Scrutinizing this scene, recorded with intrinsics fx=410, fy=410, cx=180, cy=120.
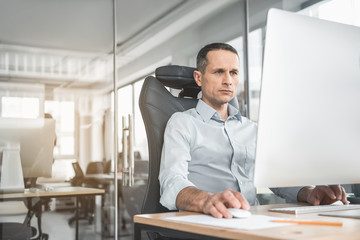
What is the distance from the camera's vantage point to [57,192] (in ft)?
10.6

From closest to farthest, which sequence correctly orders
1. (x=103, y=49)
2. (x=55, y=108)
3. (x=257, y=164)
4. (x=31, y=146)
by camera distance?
(x=257, y=164) → (x=31, y=146) → (x=55, y=108) → (x=103, y=49)

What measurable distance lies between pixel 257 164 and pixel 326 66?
0.27 metres

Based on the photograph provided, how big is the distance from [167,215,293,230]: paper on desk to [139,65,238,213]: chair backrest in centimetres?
52

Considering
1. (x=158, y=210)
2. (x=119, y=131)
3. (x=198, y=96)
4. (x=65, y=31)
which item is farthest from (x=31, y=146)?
(x=158, y=210)

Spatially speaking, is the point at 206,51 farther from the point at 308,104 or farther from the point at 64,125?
the point at 64,125

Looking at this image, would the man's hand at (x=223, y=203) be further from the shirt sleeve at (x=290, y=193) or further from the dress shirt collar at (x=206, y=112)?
the dress shirt collar at (x=206, y=112)

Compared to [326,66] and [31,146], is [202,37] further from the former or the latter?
[326,66]

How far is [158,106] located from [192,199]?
60 centimetres

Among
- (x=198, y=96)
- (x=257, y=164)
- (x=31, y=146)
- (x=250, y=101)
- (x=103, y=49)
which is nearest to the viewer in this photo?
(x=257, y=164)

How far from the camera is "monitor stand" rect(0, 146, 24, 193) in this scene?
3.05 m

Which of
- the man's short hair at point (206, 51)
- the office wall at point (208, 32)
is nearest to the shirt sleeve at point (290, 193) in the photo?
the man's short hair at point (206, 51)

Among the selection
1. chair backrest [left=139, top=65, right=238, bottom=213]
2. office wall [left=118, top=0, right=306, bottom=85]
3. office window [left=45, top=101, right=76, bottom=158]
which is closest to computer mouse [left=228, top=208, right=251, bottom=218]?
chair backrest [left=139, top=65, right=238, bottom=213]

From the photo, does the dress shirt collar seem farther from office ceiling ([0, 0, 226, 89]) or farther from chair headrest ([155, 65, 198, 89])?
office ceiling ([0, 0, 226, 89])

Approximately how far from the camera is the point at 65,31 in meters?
3.53
